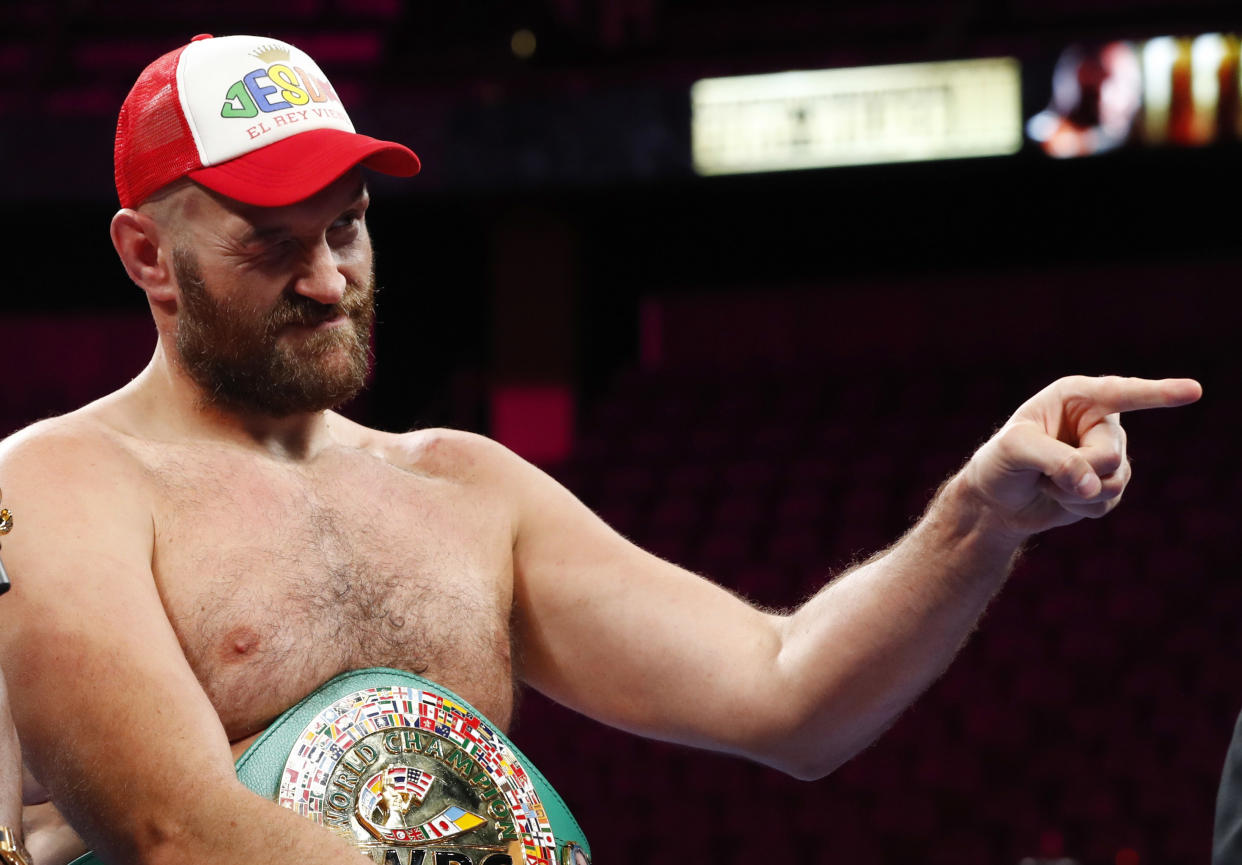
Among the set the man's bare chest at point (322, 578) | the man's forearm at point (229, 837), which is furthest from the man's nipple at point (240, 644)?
the man's forearm at point (229, 837)

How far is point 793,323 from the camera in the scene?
9383mm

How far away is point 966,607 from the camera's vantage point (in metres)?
1.35

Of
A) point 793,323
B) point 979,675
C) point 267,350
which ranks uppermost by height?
point 267,350

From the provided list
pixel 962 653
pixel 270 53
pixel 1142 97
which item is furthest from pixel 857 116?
pixel 270 53

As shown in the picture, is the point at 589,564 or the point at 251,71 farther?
the point at 589,564

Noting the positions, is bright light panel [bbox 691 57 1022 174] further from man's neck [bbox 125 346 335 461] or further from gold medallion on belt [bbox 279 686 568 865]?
gold medallion on belt [bbox 279 686 568 865]

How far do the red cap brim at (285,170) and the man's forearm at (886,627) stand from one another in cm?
64

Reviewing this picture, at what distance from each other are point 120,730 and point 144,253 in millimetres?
529

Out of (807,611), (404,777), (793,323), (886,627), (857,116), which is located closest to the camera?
(404,777)

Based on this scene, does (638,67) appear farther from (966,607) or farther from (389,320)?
(966,607)

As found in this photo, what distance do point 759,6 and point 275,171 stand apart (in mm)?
7970

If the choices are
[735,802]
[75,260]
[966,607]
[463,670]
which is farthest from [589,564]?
[75,260]

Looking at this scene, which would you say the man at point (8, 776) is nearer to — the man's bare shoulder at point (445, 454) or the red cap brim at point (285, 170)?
the red cap brim at point (285, 170)

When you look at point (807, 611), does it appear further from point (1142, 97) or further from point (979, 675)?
point (1142, 97)
